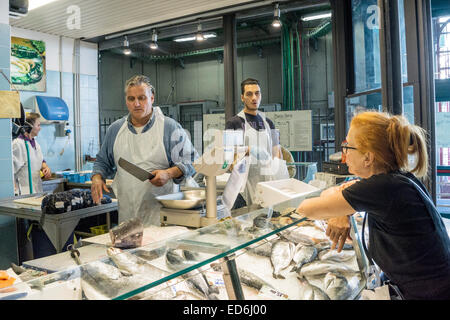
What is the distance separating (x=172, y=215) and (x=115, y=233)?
16.3 inches

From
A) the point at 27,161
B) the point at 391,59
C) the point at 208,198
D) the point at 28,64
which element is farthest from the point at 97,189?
the point at 28,64

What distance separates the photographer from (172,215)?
6.82ft

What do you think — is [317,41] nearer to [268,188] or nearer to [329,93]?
[329,93]

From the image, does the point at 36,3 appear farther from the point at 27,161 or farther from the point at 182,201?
the point at 182,201

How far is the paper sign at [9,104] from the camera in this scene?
134 inches

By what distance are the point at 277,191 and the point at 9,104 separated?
9.19ft

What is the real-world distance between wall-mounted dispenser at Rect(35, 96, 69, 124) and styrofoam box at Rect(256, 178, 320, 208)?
5308mm

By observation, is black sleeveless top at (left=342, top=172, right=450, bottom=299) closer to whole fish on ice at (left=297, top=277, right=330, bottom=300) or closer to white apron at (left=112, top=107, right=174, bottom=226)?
whole fish on ice at (left=297, top=277, right=330, bottom=300)

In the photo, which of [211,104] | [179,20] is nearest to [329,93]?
[211,104]

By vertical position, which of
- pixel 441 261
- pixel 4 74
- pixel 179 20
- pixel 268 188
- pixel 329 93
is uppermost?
pixel 179 20

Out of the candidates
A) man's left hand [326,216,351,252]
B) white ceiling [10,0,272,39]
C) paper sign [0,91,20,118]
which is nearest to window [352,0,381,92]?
white ceiling [10,0,272,39]

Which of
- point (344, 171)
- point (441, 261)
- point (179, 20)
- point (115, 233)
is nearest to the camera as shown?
point (441, 261)

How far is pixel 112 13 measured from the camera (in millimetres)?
5820

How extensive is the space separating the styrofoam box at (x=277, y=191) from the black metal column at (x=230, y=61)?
142 inches
